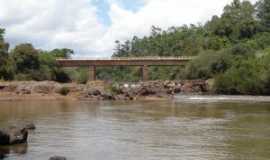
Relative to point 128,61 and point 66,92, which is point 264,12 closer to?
point 128,61

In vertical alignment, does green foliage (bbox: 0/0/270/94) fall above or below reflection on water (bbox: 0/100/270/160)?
above

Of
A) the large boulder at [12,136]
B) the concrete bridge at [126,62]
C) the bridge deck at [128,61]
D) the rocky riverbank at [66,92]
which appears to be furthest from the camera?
the concrete bridge at [126,62]

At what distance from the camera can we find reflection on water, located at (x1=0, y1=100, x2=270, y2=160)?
34.7 m

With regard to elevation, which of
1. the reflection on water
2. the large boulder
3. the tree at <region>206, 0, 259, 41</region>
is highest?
the tree at <region>206, 0, 259, 41</region>

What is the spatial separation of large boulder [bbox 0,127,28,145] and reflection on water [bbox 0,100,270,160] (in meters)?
0.61

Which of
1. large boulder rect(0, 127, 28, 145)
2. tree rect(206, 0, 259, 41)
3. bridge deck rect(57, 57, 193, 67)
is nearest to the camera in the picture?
large boulder rect(0, 127, 28, 145)

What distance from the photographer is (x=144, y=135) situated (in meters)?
44.1

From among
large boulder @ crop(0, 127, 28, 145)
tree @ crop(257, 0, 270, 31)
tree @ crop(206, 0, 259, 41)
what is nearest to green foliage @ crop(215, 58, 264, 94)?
tree @ crop(206, 0, 259, 41)

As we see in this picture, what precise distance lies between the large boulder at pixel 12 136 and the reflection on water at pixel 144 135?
61 cm

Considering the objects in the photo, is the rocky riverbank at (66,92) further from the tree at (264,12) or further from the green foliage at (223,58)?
the tree at (264,12)

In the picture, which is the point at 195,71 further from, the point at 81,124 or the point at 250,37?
the point at 81,124

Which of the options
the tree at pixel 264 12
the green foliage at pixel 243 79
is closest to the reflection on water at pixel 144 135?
the green foliage at pixel 243 79

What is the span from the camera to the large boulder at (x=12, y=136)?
3644cm

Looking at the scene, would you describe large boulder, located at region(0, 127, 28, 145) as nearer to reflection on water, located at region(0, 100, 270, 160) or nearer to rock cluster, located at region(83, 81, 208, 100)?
reflection on water, located at region(0, 100, 270, 160)
